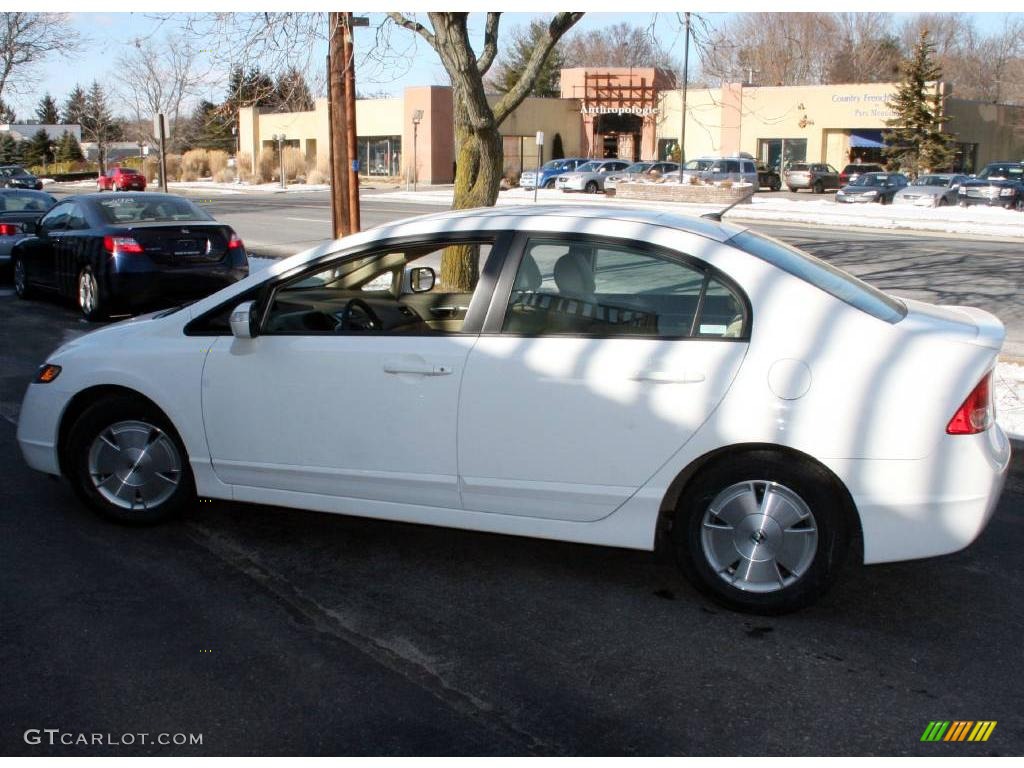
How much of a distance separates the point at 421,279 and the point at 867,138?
2345 inches

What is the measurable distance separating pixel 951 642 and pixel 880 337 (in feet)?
4.04

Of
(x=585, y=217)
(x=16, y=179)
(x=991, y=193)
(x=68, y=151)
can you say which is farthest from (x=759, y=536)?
(x=68, y=151)

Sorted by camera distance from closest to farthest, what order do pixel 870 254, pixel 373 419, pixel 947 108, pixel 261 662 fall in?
pixel 261 662, pixel 373 419, pixel 870 254, pixel 947 108

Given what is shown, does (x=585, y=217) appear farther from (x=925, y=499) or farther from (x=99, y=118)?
(x=99, y=118)

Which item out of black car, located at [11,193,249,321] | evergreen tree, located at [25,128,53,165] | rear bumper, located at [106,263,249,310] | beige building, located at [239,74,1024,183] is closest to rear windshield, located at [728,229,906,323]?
rear bumper, located at [106,263,249,310]

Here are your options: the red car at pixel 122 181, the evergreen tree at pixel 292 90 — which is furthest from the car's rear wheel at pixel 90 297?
the red car at pixel 122 181

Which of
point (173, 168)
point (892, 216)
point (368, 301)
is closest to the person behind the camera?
point (368, 301)

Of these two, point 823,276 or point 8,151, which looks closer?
point 823,276

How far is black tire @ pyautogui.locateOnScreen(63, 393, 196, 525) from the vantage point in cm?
529

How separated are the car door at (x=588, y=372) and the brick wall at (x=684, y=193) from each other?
3146cm

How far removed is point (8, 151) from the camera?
7456 cm

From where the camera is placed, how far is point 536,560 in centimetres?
510

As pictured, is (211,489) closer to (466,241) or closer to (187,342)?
(187,342)

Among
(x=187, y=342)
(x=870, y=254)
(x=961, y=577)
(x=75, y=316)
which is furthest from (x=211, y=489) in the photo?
(x=870, y=254)
